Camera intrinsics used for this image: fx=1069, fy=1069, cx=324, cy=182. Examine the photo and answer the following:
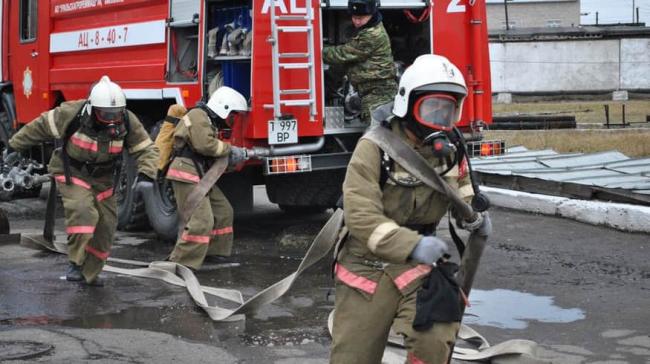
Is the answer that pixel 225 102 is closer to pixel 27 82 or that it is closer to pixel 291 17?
pixel 291 17

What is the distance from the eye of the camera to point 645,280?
26.2 ft

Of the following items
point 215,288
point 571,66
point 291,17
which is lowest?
point 215,288

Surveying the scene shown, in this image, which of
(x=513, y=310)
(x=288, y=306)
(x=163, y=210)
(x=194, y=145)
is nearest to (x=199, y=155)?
(x=194, y=145)

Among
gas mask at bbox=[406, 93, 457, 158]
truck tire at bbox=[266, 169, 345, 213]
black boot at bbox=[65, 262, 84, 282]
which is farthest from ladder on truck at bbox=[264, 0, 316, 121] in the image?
gas mask at bbox=[406, 93, 457, 158]

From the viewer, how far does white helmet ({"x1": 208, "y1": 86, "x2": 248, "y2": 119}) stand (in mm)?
8492

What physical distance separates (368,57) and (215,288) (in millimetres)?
2547

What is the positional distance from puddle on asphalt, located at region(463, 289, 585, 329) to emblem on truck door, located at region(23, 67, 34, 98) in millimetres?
7074

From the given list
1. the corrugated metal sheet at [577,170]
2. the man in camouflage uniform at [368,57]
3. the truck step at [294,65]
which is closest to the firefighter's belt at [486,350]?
the truck step at [294,65]

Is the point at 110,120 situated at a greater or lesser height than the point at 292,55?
lesser

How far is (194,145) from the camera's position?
8.44 m

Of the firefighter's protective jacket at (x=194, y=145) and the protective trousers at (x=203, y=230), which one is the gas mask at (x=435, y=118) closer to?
the firefighter's protective jacket at (x=194, y=145)

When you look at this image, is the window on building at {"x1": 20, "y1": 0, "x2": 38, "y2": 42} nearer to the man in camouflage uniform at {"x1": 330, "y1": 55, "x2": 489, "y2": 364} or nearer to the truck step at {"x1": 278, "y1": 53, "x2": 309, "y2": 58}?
the truck step at {"x1": 278, "y1": 53, "x2": 309, "y2": 58}

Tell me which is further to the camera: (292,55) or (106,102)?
(292,55)

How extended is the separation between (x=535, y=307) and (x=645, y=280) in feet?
4.14
